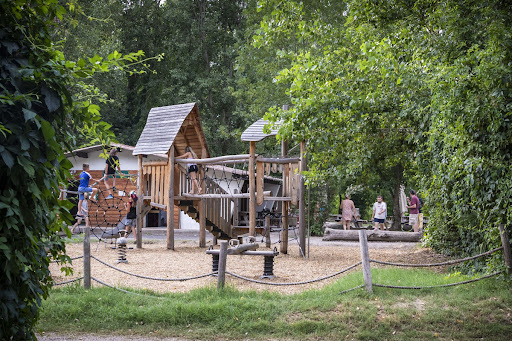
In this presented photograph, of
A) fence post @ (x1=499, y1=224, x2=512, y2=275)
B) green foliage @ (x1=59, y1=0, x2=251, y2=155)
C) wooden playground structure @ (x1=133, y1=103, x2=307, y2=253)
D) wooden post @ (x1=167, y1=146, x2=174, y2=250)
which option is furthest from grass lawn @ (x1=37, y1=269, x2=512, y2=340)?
A: green foliage @ (x1=59, y1=0, x2=251, y2=155)

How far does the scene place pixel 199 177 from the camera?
17016 mm

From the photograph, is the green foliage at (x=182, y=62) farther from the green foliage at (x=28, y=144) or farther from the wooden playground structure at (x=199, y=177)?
the green foliage at (x=28, y=144)

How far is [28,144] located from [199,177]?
43.0 ft

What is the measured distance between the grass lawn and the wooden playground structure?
22.1 feet

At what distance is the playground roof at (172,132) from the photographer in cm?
1612

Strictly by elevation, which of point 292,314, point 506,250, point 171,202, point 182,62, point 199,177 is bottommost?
point 292,314

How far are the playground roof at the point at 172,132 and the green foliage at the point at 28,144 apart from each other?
11329mm

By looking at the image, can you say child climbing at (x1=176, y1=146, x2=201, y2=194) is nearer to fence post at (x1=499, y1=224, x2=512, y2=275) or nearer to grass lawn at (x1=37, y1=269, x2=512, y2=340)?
grass lawn at (x1=37, y1=269, x2=512, y2=340)

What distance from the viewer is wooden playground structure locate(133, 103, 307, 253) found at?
15.0 metres

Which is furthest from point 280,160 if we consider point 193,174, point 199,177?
point 199,177

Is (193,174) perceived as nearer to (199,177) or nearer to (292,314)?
(199,177)

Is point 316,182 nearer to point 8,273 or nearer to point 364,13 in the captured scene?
point 364,13

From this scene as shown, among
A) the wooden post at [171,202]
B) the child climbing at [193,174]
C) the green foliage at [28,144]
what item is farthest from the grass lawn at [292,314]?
the child climbing at [193,174]

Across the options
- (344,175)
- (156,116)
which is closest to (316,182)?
(344,175)
